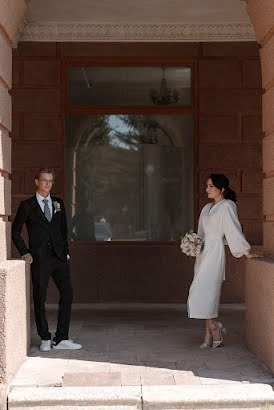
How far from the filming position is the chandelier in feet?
35.8

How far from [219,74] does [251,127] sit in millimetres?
1016

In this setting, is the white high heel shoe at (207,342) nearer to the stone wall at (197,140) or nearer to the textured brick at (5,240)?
the textured brick at (5,240)

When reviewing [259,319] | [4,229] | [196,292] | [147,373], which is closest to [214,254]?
[196,292]

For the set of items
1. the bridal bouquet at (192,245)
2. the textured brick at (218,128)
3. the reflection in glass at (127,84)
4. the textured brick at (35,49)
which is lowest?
the bridal bouquet at (192,245)

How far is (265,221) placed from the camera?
677 centimetres

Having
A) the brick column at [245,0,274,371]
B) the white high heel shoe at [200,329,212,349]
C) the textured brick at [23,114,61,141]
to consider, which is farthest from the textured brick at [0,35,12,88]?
the textured brick at [23,114,61,141]

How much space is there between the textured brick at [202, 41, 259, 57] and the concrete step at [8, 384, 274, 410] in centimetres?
674

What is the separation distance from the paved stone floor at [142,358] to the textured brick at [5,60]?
111 inches

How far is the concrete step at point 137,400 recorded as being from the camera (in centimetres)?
524

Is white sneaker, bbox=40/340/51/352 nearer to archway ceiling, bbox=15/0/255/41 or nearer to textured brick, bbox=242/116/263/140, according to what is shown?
archway ceiling, bbox=15/0/255/41

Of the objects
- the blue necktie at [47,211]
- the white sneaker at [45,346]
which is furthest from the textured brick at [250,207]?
the white sneaker at [45,346]

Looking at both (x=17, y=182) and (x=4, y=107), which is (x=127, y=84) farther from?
(x=4, y=107)

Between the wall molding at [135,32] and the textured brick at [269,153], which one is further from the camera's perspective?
the wall molding at [135,32]

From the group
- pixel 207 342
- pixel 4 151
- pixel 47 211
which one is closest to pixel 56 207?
pixel 47 211
